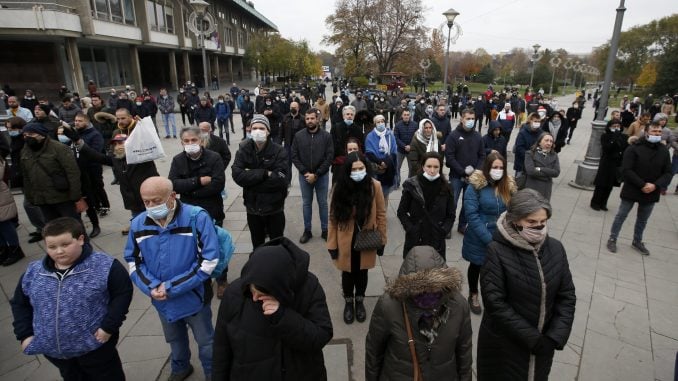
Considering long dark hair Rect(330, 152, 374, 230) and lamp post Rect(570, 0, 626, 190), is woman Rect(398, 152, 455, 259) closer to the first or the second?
long dark hair Rect(330, 152, 374, 230)

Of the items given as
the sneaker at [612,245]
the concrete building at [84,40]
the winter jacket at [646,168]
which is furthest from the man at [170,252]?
the concrete building at [84,40]

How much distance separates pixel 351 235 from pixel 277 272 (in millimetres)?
1994

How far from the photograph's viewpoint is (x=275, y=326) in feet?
5.87

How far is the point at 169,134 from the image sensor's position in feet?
49.2

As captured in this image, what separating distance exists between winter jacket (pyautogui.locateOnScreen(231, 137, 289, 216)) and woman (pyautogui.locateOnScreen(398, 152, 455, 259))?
1568mm

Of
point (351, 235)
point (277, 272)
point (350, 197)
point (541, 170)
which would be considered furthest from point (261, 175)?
point (541, 170)

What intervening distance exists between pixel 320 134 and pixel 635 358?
452 centimetres

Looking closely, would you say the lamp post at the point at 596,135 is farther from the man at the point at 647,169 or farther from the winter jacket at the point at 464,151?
the winter jacket at the point at 464,151

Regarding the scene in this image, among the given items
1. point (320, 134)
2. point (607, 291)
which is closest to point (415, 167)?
point (320, 134)

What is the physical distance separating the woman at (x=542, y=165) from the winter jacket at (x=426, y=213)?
2.71 meters

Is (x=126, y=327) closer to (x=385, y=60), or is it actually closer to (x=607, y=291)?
(x=607, y=291)

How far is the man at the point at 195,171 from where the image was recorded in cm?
412

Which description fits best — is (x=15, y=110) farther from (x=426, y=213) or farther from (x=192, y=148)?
(x=426, y=213)

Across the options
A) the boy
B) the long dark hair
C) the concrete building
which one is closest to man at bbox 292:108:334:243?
the long dark hair
